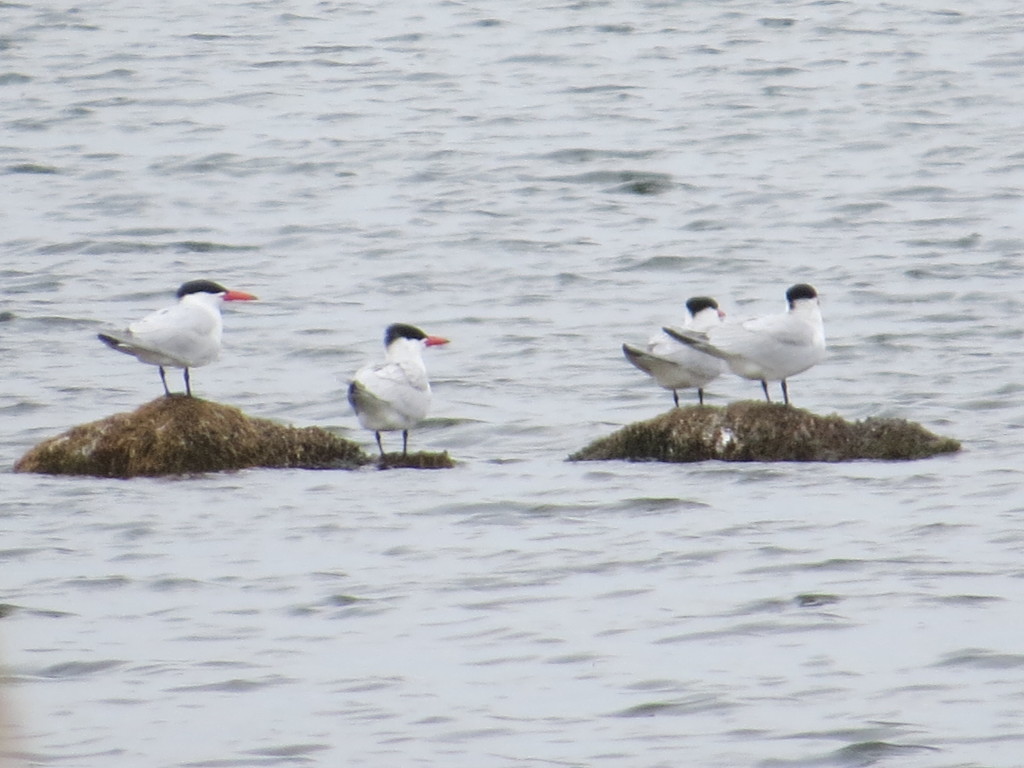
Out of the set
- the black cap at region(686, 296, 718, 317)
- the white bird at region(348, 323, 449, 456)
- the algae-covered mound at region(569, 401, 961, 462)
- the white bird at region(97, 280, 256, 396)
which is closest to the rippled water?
the algae-covered mound at region(569, 401, 961, 462)

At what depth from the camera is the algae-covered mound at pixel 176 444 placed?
11875 mm

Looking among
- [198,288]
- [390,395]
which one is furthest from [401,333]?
[198,288]

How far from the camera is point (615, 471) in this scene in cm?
1234

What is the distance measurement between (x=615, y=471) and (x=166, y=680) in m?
4.28

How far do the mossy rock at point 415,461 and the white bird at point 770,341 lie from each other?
1.78 m

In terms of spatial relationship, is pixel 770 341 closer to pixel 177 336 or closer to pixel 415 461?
pixel 415 461

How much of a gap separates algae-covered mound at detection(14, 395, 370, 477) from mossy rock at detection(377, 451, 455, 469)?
0.44 m

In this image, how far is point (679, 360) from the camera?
38.9 feet

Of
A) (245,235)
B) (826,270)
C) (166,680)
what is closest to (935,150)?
(826,270)

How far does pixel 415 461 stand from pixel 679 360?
1.81 metres

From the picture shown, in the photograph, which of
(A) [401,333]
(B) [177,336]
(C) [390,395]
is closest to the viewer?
(B) [177,336]

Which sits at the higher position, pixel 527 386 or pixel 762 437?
pixel 762 437

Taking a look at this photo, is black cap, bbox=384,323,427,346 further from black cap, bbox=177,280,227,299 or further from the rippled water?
black cap, bbox=177,280,227,299

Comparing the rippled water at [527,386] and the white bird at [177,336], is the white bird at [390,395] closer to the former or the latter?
the rippled water at [527,386]
